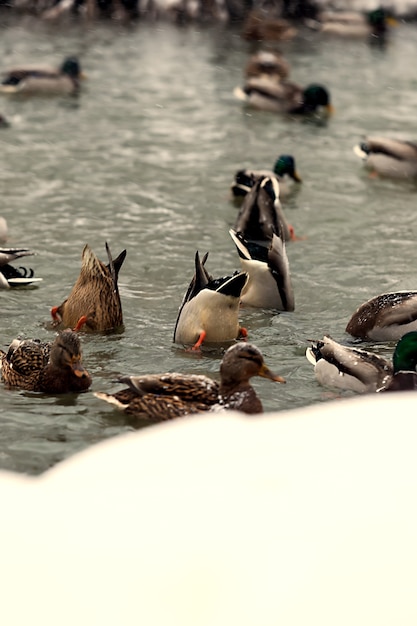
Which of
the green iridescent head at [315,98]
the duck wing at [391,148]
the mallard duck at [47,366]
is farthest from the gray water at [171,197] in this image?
the green iridescent head at [315,98]

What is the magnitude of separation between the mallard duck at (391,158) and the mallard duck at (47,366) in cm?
873

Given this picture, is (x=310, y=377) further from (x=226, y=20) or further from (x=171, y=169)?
(x=226, y=20)

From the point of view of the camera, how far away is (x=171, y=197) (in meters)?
15.5

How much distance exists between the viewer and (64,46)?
2583 cm

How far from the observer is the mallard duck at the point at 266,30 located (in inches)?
1079

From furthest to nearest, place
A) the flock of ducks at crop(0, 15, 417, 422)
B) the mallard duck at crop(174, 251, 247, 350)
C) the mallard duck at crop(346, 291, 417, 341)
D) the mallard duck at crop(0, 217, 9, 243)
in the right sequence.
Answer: the mallard duck at crop(0, 217, 9, 243) → the mallard duck at crop(346, 291, 417, 341) → the mallard duck at crop(174, 251, 247, 350) → the flock of ducks at crop(0, 15, 417, 422)

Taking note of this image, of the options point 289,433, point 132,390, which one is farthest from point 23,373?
point 289,433

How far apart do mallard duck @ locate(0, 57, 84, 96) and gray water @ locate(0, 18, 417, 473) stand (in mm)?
389

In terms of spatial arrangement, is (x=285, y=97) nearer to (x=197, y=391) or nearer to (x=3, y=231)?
(x=3, y=231)

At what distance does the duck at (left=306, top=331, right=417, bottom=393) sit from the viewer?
851 cm

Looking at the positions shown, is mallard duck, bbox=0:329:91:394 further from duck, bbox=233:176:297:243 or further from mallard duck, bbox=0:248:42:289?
duck, bbox=233:176:297:243

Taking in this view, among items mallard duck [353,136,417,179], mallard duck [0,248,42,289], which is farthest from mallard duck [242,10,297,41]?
mallard duck [0,248,42,289]

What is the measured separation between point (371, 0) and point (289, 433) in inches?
1180

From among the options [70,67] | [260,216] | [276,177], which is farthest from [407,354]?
[70,67]
